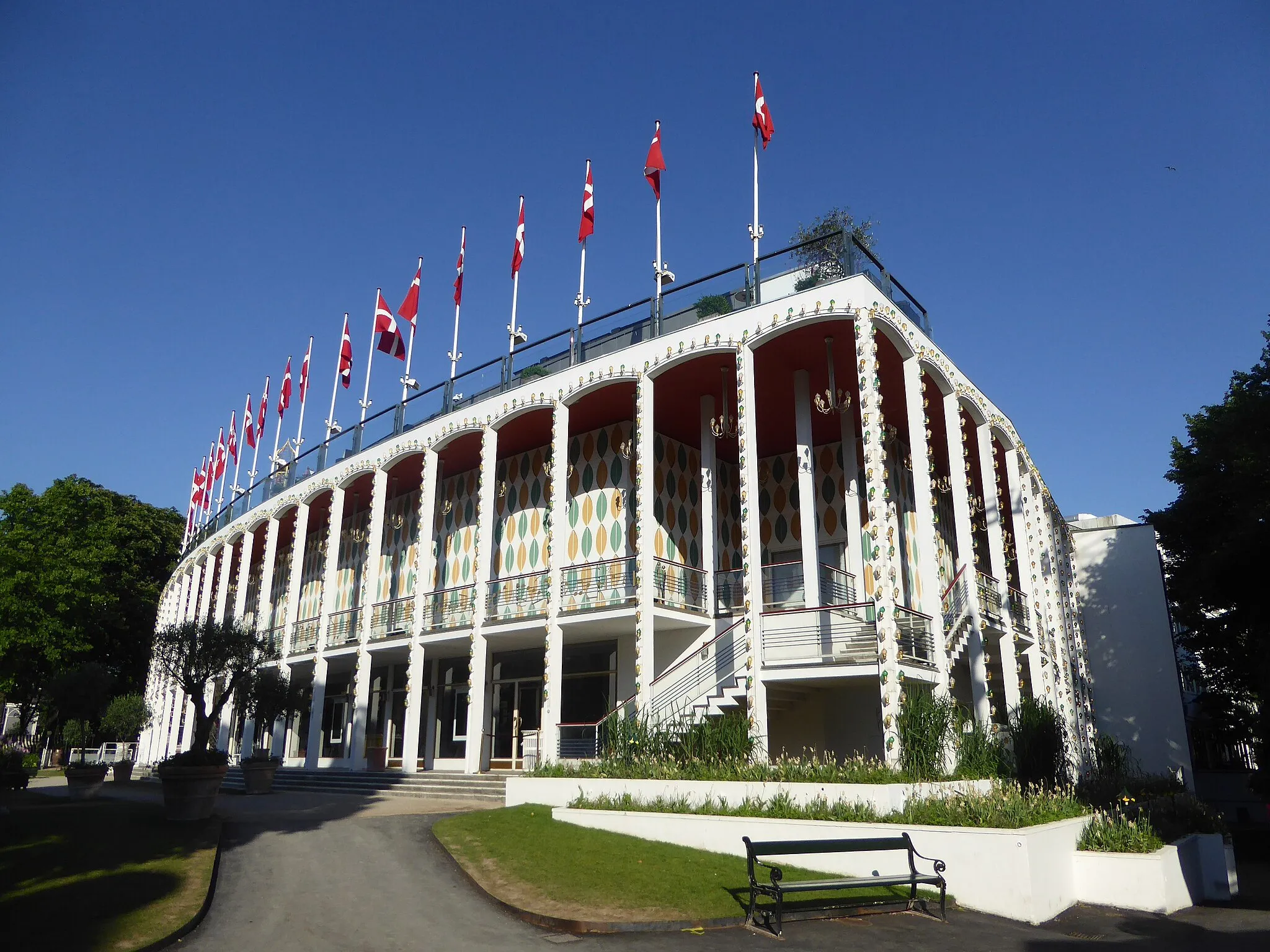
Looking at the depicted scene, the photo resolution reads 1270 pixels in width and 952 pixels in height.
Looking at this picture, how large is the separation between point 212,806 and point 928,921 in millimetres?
10384

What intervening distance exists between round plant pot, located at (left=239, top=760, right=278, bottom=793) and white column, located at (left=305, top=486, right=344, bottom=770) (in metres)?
3.93

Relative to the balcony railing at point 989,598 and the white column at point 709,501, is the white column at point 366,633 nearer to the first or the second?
the white column at point 709,501

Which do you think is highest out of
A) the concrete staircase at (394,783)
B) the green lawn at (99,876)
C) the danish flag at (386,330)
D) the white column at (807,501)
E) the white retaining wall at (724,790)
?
the danish flag at (386,330)

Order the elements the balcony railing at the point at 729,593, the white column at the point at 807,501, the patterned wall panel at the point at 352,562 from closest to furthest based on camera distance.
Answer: the white column at the point at 807,501
the balcony railing at the point at 729,593
the patterned wall panel at the point at 352,562

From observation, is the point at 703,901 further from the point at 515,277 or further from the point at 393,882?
the point at 515,277

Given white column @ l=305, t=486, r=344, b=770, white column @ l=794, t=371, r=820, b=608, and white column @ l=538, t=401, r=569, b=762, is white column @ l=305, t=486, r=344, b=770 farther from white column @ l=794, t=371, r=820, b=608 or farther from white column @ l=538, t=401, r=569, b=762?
white column @ l=794, t=371, r=820, b=608

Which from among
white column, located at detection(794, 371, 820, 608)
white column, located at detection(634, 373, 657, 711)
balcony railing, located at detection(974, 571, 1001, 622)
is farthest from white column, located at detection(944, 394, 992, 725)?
→ white column, located at detection(634, 373, 657, 711)

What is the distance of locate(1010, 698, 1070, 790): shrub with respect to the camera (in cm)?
1550

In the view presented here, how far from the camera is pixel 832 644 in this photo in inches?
615

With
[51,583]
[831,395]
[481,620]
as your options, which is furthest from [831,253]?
[51,583]

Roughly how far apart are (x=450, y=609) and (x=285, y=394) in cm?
1477

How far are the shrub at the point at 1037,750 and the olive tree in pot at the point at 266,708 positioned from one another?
1617 centimetres

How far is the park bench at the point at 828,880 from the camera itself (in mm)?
8719

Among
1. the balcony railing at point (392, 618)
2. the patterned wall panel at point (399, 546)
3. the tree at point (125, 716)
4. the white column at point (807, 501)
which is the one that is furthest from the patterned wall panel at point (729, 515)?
the tree at point (125, 716)
